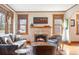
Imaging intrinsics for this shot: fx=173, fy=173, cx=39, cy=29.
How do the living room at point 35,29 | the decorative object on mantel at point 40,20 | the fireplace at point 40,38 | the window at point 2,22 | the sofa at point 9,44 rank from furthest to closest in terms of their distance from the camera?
the fireplace at point 40,38 → the decorative object on mantel at point 40,20 → the window at point 2,22 → the living room at point 35,29 → the sofa at point 9,44

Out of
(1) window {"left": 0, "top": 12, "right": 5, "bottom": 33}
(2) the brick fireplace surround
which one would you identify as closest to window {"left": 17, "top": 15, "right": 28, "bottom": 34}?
(2) the brick fireplace surround

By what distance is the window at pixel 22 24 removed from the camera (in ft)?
16.2

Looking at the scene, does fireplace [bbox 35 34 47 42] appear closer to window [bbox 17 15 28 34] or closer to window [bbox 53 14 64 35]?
window [bbox 53 14 64 35]

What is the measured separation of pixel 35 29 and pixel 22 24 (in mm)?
1055

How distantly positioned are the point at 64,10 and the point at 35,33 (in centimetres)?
124

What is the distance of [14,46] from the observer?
14.8 feet

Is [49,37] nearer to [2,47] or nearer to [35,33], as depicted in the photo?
[35,33]

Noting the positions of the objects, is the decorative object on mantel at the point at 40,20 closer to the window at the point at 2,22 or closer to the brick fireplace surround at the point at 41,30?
the brick fireplace surround at the point at 41,30

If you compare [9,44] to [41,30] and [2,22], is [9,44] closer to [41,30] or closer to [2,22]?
[2,22]

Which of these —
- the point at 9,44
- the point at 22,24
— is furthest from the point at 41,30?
the point at 9,44

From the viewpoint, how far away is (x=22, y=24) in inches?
196

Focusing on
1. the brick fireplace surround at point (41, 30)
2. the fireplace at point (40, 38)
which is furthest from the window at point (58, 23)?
the fireplace at point (40, 38)

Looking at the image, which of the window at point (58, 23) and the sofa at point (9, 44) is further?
the window at point (58, 23)
